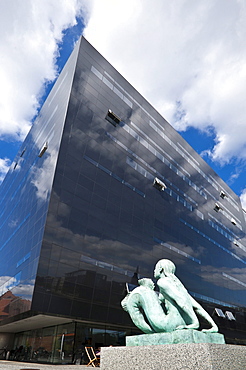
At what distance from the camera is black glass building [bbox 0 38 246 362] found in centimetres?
1891

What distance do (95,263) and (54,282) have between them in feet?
12.4

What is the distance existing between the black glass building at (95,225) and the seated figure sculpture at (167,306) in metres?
12.7

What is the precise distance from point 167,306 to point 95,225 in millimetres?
16232

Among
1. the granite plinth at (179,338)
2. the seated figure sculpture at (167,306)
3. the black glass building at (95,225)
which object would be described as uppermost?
the black glass building at (95,225)

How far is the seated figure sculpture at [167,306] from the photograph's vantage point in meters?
5.30

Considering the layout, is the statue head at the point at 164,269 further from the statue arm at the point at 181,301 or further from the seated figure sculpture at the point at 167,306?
the statue arm at the point at 181,301

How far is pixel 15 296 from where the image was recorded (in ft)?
66.4

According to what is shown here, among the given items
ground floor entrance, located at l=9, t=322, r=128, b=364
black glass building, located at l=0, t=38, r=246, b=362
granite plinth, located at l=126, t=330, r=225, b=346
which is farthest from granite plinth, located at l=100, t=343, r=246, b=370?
ground floor entrance, located at l=9, t=322, r=128, b=364

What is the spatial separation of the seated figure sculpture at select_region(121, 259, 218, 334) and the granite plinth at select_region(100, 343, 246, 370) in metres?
0.66

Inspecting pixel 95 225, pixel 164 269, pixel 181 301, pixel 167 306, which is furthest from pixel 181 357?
pixel 95 225

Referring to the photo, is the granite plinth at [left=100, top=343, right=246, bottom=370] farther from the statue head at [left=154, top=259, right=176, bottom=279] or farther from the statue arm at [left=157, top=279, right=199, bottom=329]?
the statue head at [left=154, top=259, right=176, bottom=279]

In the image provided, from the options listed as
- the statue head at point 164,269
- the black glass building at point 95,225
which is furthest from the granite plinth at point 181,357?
the black glass building at point 95,225

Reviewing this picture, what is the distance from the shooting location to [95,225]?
70.6 feet

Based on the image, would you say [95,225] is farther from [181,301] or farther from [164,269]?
[181,301]
